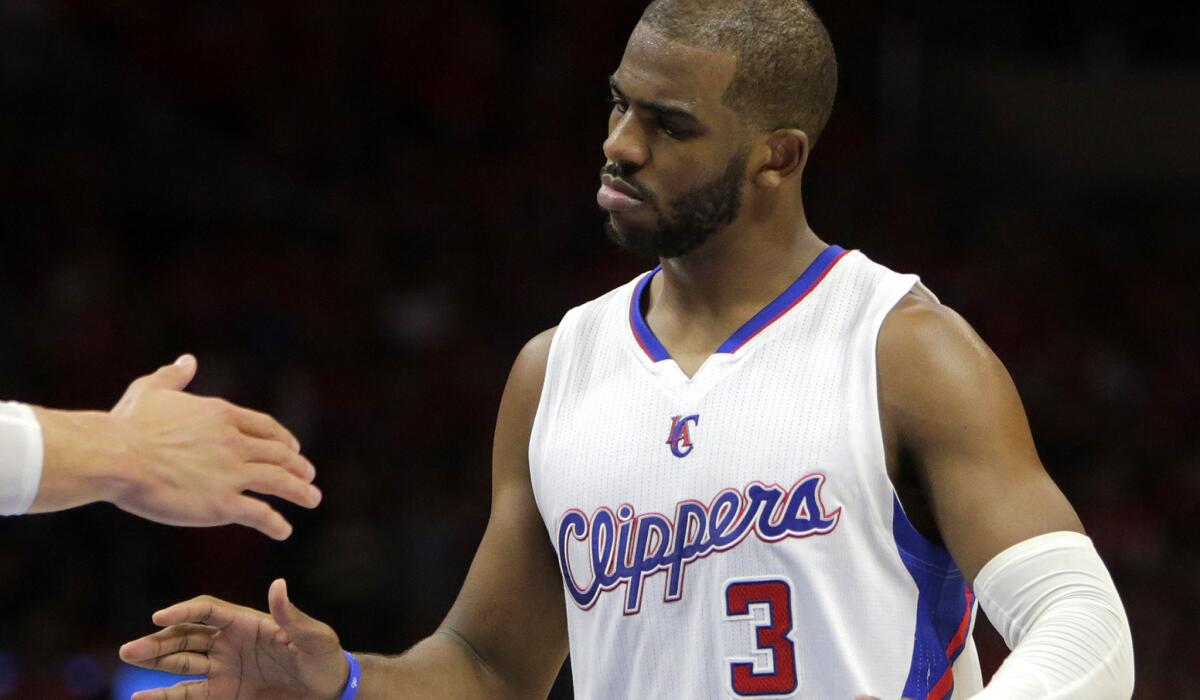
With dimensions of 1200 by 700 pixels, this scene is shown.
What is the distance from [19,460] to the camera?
2.56m

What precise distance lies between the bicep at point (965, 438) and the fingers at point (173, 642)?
4.36 ft

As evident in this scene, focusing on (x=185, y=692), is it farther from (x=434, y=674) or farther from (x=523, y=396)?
(x=523, y=396)

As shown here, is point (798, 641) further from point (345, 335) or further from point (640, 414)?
point (345, 335)

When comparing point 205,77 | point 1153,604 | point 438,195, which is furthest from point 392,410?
point 1153,604

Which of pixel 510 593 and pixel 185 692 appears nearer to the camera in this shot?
pixel 185 692

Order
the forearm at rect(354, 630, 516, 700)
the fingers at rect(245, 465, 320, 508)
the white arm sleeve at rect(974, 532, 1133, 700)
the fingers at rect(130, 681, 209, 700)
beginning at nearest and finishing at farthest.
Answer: the white arm sleeve at rect(974, 532, 1133, 700)
the fingers at rect(245, 465, 320, 508)
the fingers at rect(130, 681, 209, 700)
the forearm at rect(354, 630, 516, 700)

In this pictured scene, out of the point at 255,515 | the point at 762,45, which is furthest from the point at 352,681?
the point at 762,45

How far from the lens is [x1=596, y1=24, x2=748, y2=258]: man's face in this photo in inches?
118

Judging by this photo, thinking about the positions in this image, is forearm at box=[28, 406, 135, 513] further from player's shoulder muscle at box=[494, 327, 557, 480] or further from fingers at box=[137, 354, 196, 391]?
player's shoulder muscle at box=[494, 327, 557, 480]

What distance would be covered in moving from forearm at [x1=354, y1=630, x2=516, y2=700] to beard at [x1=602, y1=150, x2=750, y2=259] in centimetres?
91

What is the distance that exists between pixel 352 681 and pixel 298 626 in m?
0.20

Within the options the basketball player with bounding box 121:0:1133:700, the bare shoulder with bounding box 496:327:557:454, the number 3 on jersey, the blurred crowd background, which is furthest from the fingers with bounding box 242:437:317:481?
the blurred crowd background

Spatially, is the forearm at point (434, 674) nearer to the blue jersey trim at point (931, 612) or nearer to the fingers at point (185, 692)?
the fingers at point (185, 692)

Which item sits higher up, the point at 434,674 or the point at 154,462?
the point at 154,462
